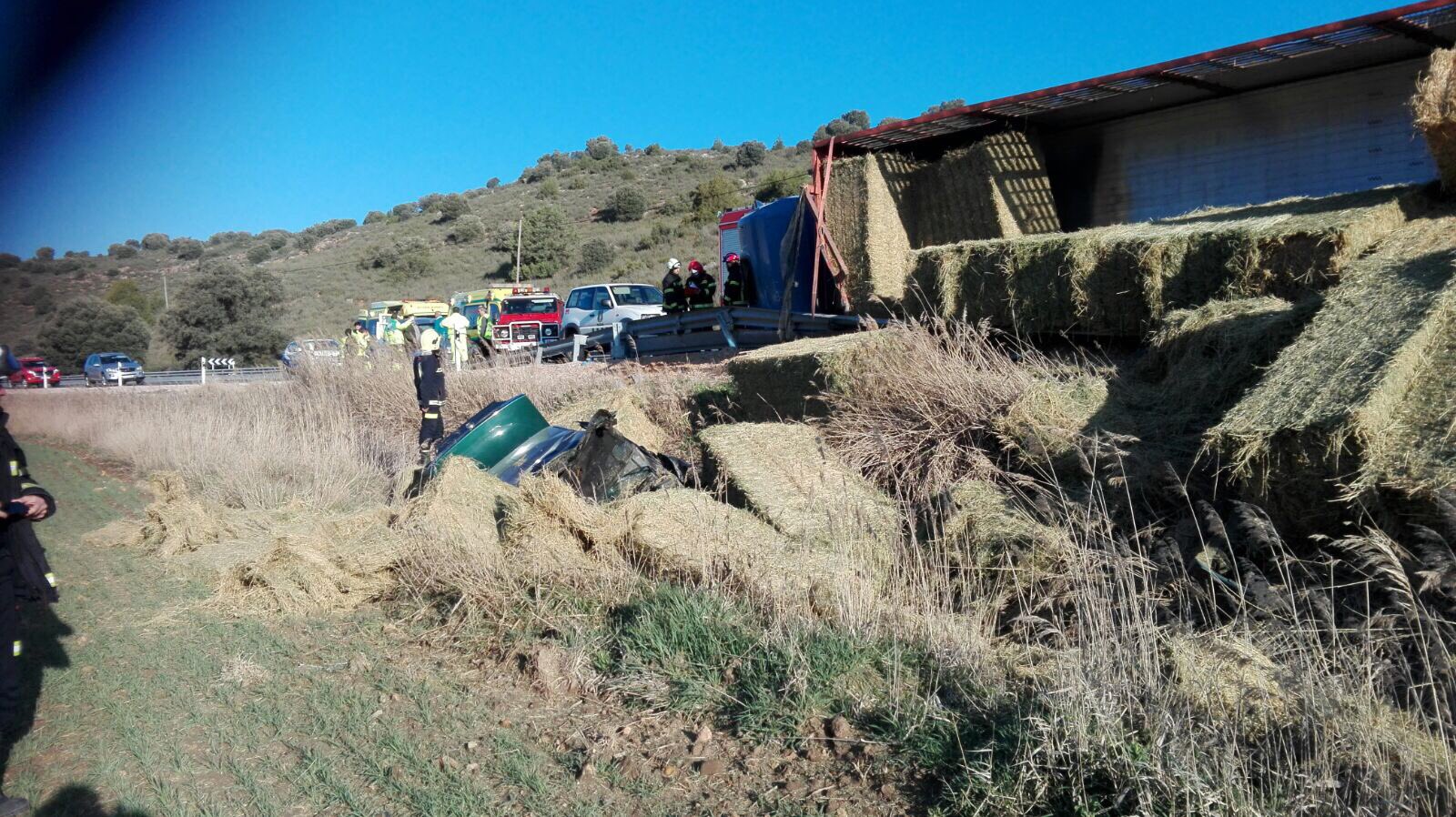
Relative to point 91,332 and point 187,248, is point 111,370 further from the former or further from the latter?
point 187,248

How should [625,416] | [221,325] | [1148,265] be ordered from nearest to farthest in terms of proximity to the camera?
[1148,265] → [625,416] → [221,325]

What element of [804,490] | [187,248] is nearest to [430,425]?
[804,490]

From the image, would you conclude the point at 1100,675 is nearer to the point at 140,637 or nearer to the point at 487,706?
the point at 487,706

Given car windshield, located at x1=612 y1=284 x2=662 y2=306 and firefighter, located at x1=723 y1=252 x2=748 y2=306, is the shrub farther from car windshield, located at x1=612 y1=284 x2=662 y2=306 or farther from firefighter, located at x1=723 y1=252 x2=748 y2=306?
firefighter, located at x1=723 y1=252 x2=748 y2=306

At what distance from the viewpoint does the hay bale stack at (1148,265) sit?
669cm

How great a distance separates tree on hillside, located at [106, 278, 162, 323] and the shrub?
554 mm

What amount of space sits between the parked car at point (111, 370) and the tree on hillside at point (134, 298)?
2629 mm

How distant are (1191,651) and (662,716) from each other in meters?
2.09

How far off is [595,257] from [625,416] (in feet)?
129

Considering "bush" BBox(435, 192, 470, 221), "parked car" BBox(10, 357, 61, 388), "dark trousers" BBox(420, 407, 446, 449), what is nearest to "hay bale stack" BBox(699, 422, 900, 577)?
"dark trousers" BBox(420, 407, 446, 449)

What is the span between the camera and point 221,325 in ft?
125

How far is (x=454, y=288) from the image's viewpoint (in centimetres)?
5038

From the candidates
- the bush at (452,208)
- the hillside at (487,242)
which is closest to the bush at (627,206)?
the hillside at (487,242)

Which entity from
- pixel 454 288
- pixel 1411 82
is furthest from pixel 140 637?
pixel 454 288
